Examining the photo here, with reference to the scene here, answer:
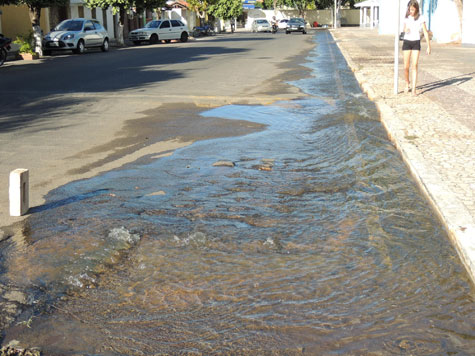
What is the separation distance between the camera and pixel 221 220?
A: 5586 millimetres

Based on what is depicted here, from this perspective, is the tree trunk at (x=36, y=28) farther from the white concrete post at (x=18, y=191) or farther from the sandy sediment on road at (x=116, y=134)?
the white concrete post at (x=18, y=191)

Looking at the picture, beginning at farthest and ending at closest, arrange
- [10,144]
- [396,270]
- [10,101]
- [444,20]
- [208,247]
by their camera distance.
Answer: [444,20], [10,101], [10,144], [208,247], [396,270]

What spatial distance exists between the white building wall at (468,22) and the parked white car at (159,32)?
67.1 ft

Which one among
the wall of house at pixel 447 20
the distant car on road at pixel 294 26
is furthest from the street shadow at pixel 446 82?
the distant car on road at pixel 294 26

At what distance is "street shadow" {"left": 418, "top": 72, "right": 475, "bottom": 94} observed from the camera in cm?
1445

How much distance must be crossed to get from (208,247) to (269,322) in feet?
4.23

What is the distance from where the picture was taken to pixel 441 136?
342 inches

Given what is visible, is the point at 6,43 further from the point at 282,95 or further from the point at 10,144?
the point at 10,144

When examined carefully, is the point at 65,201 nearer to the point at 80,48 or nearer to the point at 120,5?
the point at 80,48

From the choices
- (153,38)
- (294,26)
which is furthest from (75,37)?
(294,26)

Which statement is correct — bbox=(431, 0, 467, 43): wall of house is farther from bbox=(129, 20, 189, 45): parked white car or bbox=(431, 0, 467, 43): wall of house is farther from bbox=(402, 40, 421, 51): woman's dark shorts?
bbox=(402, 40, 421, 51): woman's dark shorts

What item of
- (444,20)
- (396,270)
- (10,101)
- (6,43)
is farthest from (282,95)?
(444,20)

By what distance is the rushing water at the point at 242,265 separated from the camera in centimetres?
360

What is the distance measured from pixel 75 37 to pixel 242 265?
31270mm
